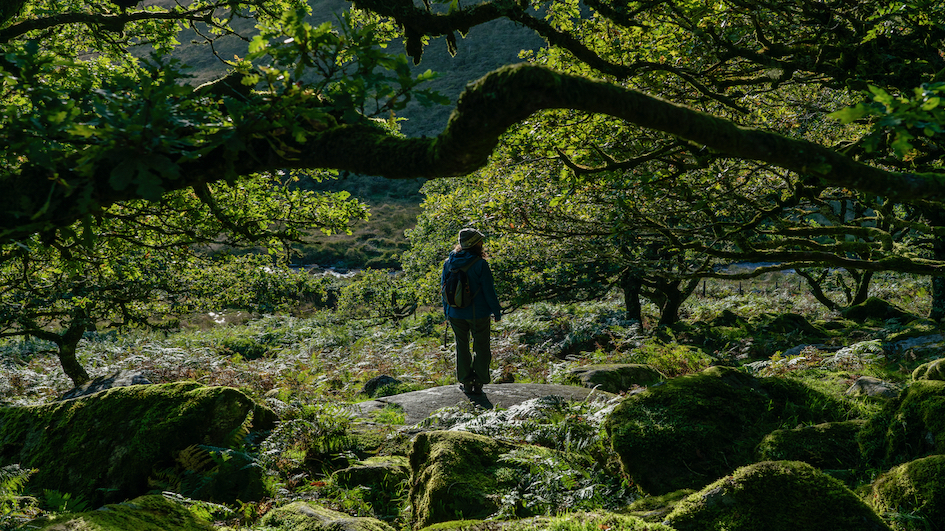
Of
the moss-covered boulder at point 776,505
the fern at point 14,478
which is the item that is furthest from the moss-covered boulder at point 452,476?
the fern at point 14,478

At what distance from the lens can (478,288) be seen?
8516mm

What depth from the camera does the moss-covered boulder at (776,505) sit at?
9.84 ft

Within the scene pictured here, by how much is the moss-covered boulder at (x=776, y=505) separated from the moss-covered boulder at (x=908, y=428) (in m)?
1.31

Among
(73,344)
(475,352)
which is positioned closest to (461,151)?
(475,352)

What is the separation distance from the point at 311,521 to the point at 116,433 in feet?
10.1

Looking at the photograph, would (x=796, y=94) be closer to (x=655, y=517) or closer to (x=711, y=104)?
(x=711, y=104)

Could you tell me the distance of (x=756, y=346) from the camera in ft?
38.7

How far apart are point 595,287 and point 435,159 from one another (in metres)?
13.6

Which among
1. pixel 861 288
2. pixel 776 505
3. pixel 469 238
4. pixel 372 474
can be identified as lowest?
pixel 372 474

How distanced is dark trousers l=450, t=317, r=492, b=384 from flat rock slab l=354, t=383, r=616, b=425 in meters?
0.32

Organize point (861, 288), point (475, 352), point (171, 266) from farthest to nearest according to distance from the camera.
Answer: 1. point (861, 288)
2. point (171, 266)
3. point (475, 352)

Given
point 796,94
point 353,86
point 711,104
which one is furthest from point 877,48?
point 353,86

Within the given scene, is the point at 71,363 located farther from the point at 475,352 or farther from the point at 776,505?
the point at 776,505

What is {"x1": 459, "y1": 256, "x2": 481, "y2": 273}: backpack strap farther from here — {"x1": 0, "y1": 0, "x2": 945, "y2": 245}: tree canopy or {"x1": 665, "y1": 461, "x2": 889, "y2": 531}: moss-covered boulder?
{"x1": 665, "y1": 461, "x2": 889, "y2": 531}: moss-covered boulder
